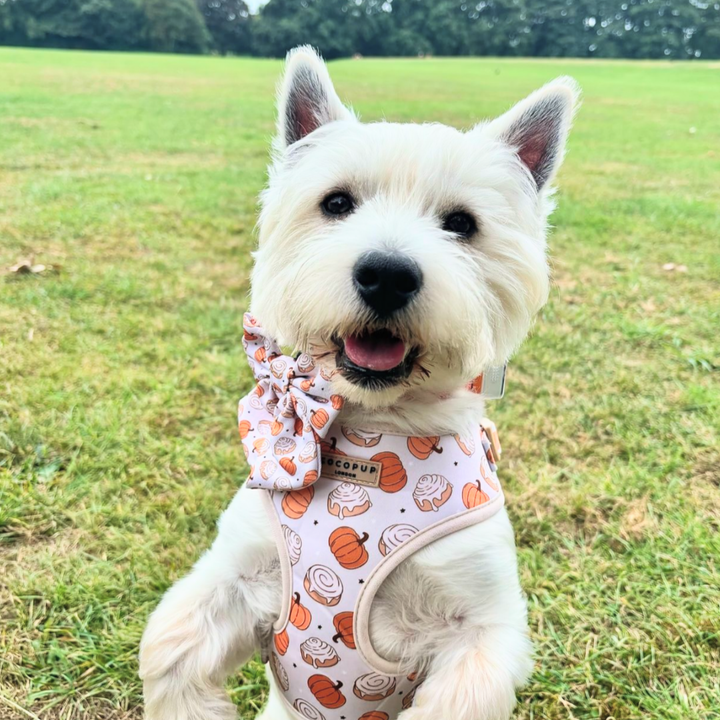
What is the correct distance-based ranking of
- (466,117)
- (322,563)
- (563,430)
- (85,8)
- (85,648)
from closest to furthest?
1. (322,563)
2. (85,648)
3. (563,430)
4. (466,117)
5. (85,8)

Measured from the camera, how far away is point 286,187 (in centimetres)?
209

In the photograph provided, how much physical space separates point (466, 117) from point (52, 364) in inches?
587

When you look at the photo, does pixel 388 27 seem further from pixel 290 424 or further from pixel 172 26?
pixel 290 424

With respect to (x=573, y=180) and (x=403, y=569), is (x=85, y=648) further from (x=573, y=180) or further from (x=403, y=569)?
(x=573, y=180)

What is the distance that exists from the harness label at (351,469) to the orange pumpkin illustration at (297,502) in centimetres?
7

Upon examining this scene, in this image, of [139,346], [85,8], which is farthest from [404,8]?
[139,346]

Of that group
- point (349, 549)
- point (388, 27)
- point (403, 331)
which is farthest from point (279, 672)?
point (388, 27)

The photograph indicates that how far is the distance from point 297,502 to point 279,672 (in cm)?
57

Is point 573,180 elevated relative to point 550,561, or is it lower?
lower

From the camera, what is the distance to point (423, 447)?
1.87 meters

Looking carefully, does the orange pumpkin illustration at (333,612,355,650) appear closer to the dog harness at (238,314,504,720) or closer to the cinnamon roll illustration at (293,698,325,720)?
the dog harness at (238,314,504,720)

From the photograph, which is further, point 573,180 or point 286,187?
point 573,180

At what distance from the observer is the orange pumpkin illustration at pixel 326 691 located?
1.82m

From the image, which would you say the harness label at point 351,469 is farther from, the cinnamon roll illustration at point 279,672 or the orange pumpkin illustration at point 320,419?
the cinnamon roll illustration at point 279,672
